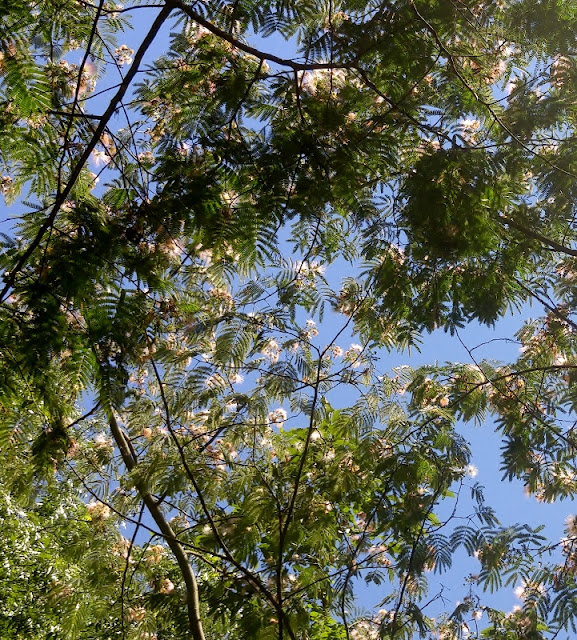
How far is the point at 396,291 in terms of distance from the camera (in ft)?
11.8

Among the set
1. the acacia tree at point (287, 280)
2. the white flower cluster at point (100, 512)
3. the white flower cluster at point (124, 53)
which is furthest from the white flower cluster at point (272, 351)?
the white flower cluster at point (124, 53)

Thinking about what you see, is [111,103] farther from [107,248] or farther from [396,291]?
[396,291]

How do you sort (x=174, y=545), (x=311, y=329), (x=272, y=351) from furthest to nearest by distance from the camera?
(x=311, y=329) < (x=272, y=351) < (x=174, y=545)

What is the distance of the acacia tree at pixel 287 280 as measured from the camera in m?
2.92

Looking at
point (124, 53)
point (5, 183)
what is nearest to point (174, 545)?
point (5, 183)

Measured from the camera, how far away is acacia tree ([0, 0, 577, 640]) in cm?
292

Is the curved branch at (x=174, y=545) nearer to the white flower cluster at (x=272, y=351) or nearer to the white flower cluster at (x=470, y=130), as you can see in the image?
the white flower cluster at (x=272, y=351)

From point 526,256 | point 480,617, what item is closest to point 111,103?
point 526,256

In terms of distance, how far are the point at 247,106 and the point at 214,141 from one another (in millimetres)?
319

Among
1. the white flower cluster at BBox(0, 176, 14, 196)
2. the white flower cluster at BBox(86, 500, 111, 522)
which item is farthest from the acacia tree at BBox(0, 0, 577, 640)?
the white flower cluster at BBox(0, 176, 14, 196)

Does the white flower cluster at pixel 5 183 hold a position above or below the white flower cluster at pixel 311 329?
above

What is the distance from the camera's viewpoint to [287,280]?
392cm

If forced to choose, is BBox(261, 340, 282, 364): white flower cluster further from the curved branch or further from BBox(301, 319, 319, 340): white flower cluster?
the curved branch

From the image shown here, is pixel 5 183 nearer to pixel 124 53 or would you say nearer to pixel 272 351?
pixel 124 53
